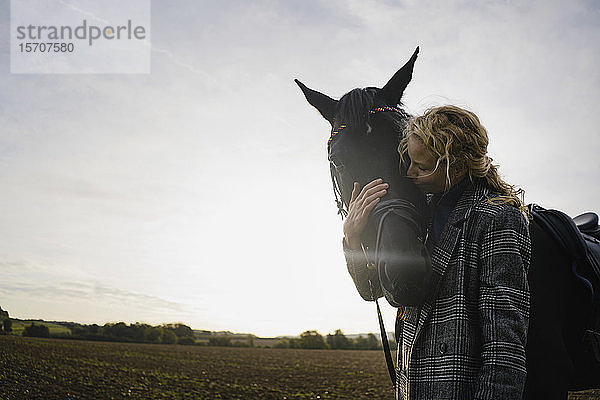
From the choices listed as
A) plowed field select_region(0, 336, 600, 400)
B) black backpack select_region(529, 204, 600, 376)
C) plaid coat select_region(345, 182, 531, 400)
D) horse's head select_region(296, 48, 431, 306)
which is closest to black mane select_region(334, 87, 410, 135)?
horse's head select_region(296, 48, 431, 306)

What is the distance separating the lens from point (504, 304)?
1.41m

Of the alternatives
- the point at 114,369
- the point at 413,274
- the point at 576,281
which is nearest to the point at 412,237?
the point at 413,274

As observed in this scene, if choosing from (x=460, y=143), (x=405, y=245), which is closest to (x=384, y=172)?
(x=460, y=143)

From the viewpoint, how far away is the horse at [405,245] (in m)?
1.45

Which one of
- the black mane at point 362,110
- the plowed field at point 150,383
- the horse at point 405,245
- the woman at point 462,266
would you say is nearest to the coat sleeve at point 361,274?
Result: the woman at point 462,266

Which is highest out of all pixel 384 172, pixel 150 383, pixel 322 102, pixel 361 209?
pixel 322 102

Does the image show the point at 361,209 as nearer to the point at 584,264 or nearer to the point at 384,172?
the point at 384,172

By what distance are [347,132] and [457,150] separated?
0.50 meters

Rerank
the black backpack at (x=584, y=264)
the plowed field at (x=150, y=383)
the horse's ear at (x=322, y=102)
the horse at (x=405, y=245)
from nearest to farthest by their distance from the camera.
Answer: the horse at (x=405, y=245) → the black backpack at (x=584, y=264) → the horse's ear at (x=322, y=102) → the plowed field at (x=150, y=383)

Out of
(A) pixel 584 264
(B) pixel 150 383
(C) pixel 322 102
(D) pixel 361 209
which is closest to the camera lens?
(D) pixel 361 209

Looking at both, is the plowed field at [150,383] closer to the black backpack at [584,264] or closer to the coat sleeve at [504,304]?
the black backpack at [584,264]

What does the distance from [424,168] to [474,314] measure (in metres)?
0.57

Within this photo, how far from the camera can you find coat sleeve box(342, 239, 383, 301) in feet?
5.83

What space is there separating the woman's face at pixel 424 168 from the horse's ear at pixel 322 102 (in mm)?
659
